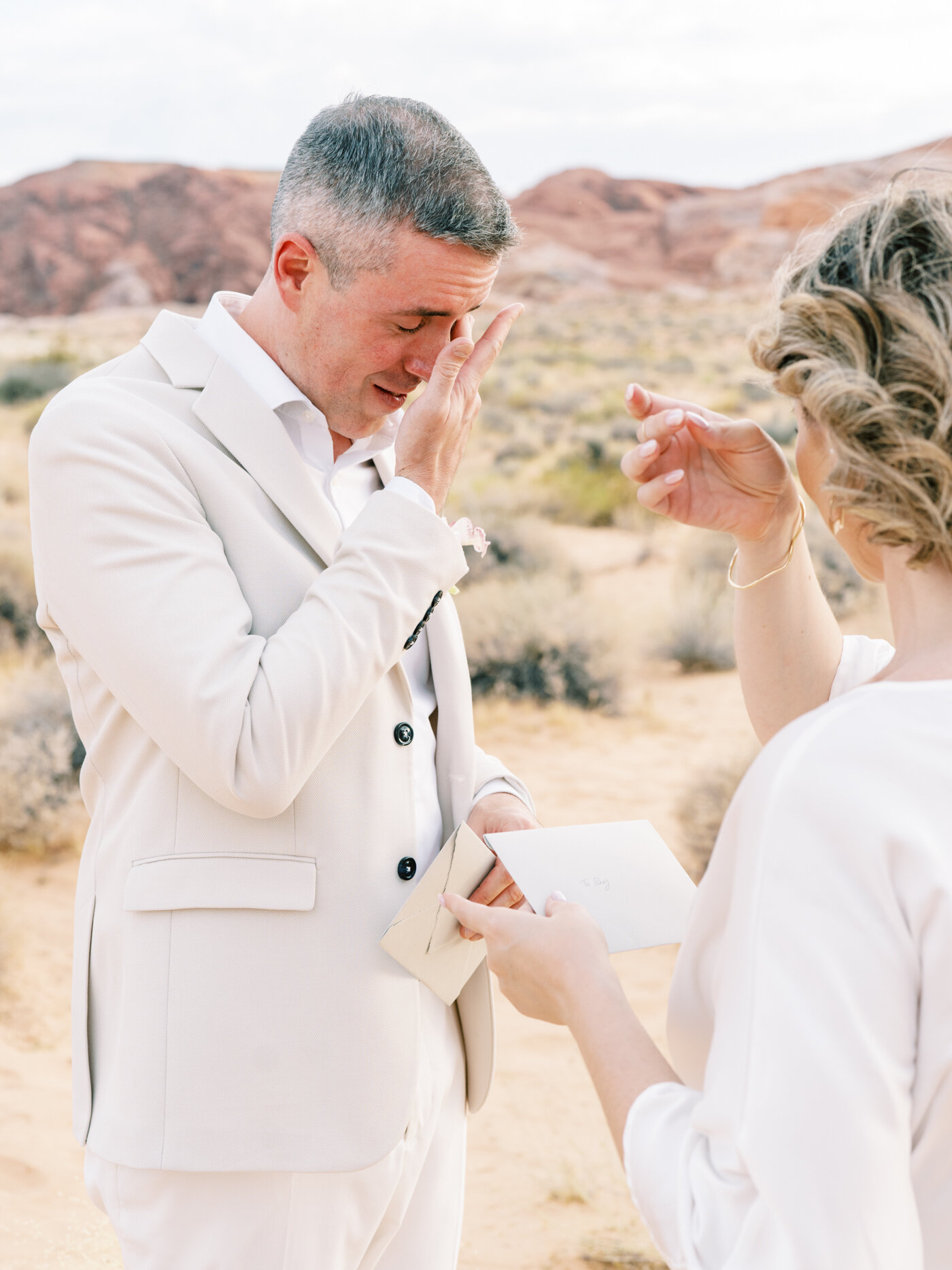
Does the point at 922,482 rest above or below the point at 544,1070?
above

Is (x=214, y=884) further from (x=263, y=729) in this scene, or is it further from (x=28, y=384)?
(x=28, y=384)

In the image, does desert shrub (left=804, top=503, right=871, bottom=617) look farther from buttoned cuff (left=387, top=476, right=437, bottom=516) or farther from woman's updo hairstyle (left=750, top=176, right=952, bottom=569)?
woman's updo hairstyle (left=750, top=176, right=952, bottom=569)

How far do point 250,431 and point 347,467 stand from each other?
38cm

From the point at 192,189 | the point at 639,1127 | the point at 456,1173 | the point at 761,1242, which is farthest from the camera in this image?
the point at 192,189

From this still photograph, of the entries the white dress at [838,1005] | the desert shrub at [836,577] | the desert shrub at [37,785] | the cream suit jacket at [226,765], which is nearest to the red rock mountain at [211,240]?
the desert shrub at [836,577]

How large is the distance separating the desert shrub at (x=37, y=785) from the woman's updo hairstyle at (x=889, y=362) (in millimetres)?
5871

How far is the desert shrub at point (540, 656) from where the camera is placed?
28.4 ft

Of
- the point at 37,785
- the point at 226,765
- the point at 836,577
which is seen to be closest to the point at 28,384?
the point at 836,577

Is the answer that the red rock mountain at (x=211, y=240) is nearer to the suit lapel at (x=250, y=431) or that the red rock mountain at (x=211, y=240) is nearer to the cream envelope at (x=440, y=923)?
the suit lapel at (x=250, y=431)

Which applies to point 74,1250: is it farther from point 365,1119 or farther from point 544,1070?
point 365,1119

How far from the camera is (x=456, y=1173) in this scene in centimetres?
205

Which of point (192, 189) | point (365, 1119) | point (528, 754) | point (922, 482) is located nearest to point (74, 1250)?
point (365, 1119)

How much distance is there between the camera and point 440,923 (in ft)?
5.83

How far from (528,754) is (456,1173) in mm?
5700
